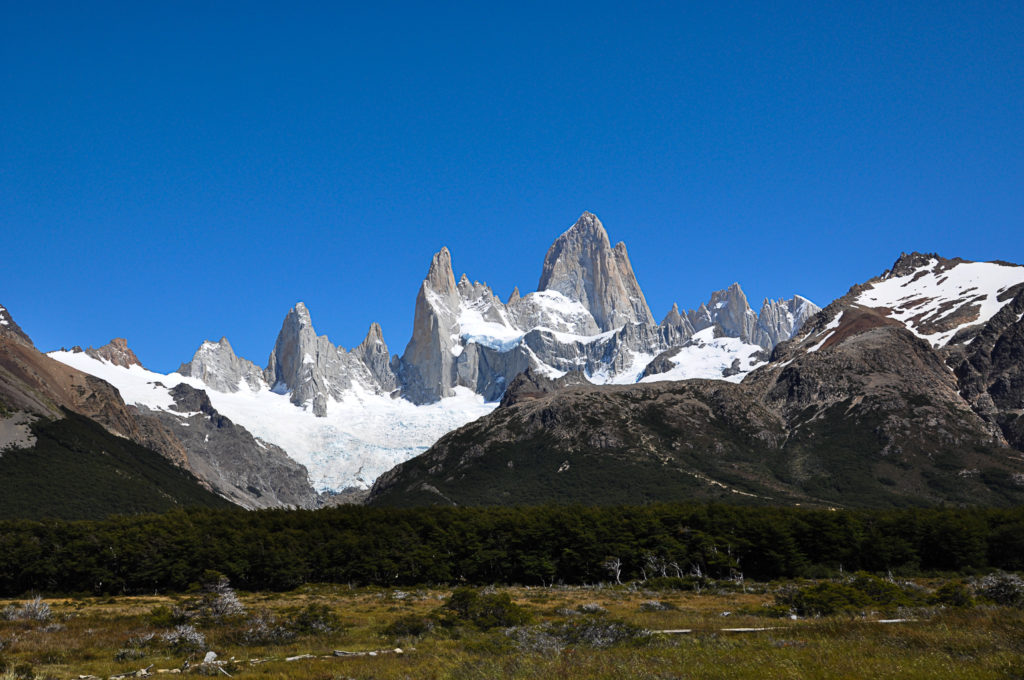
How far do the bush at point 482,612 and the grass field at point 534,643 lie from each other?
0.14m

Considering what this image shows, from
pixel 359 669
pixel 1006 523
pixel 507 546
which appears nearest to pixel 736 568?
pixel 507 546

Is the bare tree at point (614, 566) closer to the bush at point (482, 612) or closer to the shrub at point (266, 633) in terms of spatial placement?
the bush at point (482, 612)

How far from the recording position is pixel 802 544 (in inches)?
4070

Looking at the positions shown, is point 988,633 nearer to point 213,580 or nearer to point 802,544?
point 802,544

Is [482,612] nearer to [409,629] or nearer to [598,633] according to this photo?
[409,629]

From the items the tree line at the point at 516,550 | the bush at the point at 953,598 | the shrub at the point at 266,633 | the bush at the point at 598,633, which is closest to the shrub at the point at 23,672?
the shrub at the point at 266,633

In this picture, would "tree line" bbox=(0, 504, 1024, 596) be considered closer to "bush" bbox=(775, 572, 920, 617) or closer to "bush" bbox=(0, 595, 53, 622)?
"bush" bbox=(775, 572, 920, 617)

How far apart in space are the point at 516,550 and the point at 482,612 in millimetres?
59886

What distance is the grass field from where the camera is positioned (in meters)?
27.6

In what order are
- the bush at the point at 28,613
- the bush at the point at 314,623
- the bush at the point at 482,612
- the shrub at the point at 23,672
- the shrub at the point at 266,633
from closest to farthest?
1. the shrub at the point at 23,672
2. the shrub at the point at 266,633
3. the bush at the point at 314,623
4. the bush at the point at 482,612
5. the bush at the point at 28,613

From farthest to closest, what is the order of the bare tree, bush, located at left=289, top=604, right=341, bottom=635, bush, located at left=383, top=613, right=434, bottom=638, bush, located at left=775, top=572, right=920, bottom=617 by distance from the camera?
the bare tree → bush, located at left=775, top=572, right=920, bottom=617 → bush, located at left=289, top=604, right=341, bottom=635 → bush, located at left=383, top=613, right=434, bottom=638

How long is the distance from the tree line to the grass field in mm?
43656

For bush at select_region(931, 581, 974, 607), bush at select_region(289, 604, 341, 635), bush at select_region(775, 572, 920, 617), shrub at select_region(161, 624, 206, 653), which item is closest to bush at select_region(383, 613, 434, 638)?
bush at select_region(289, 604, 341, 635)

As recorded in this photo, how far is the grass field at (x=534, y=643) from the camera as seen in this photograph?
2762 centimetres
